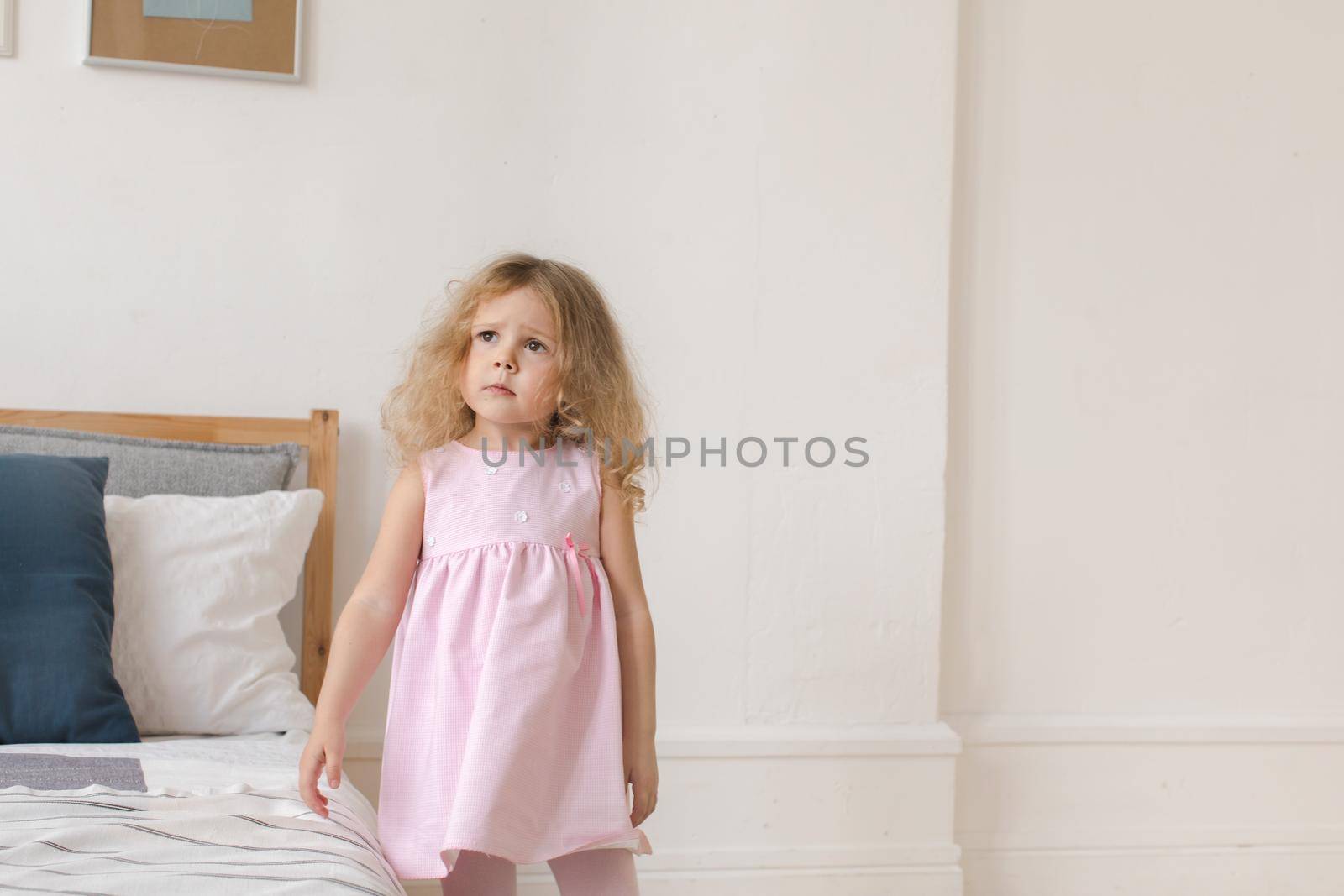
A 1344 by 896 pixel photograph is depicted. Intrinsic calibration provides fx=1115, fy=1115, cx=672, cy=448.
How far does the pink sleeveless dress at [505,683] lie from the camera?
3.55 feet

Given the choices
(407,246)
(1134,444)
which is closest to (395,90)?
(407,246)

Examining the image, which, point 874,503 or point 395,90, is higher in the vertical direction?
point 395,90

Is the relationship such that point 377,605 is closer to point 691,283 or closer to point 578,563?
point 578,563

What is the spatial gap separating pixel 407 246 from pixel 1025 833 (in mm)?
1503

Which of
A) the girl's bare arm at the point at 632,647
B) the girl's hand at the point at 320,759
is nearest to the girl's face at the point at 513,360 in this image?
the girl's bare arm at the point at 632,647

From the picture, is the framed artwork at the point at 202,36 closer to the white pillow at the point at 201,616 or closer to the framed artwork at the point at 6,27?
the framed artwork at the point at 6,27

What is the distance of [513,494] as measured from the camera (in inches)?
47.3

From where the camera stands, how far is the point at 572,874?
1.21m

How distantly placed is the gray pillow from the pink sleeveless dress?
0.56m

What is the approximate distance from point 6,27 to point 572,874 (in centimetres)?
155

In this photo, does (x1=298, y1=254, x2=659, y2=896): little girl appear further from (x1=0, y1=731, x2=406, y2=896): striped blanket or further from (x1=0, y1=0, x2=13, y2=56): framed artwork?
(x1=0, y1=0, x2=13, y2=56): framed artwork

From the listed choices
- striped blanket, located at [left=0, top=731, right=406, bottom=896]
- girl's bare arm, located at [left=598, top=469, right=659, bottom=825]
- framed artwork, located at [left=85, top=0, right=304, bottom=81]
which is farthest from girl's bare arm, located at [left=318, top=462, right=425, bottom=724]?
framed artwork, located at [left=85, top=0, right=304, bottom=81]

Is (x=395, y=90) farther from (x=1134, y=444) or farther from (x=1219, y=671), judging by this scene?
(x=1219, y=671)

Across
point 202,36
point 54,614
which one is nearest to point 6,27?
point 202,36
